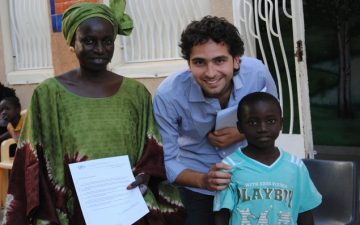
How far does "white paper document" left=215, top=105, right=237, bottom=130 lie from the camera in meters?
2.15

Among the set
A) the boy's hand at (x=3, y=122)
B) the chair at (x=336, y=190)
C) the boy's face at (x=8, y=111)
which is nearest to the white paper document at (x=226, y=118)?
the chair at (x=336, y=190)

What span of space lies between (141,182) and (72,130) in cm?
33

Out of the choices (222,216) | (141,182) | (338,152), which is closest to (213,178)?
(222,216)

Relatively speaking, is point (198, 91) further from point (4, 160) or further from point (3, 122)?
point (3, 122)

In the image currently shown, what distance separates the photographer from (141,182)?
1914 mm

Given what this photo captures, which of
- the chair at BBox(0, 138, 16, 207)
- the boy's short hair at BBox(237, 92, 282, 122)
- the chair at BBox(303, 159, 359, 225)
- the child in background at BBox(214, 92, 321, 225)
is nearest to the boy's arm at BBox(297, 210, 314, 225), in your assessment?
the child in background at BBox(214, 92, 321, 225)

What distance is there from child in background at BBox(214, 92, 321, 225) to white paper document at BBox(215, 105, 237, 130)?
175 millimetres

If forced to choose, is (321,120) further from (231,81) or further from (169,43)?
(231,81)

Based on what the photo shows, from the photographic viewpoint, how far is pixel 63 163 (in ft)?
6.04

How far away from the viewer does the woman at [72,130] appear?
184cm

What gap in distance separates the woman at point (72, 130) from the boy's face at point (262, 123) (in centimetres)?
43

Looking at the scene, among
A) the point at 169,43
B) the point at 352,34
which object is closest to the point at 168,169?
the point at 169,43

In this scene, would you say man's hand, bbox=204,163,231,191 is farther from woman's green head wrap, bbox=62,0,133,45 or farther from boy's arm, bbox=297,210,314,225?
woman's green head wrap, bbox=62,0,133,45

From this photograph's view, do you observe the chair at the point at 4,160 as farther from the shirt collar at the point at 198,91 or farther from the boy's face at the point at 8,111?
the shirt collar at the point at 198,91
